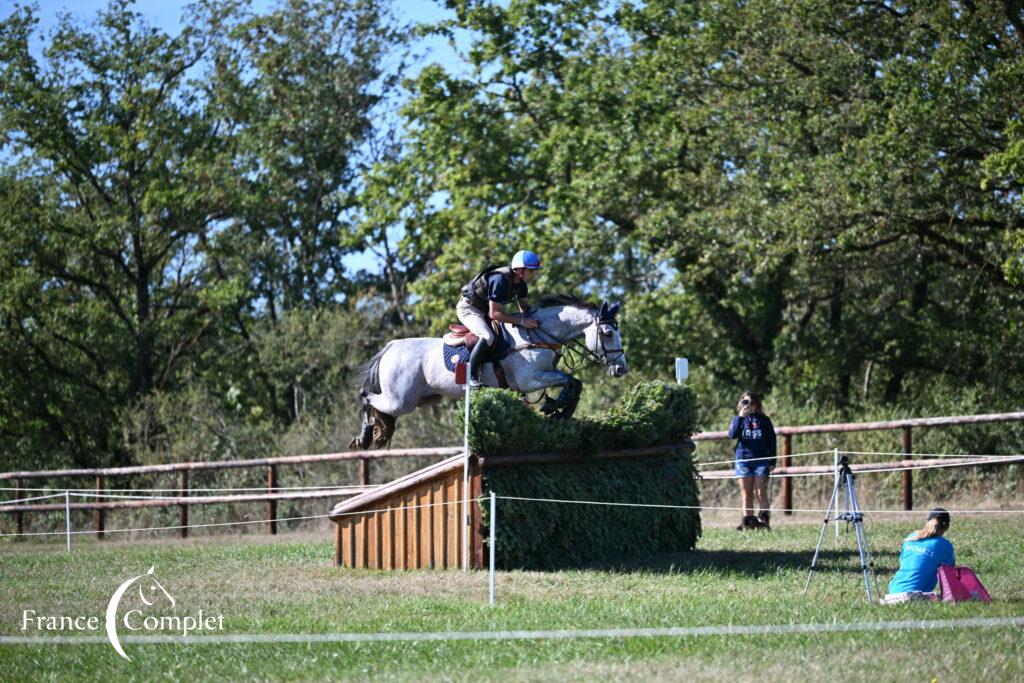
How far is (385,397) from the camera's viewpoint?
42.3 ft

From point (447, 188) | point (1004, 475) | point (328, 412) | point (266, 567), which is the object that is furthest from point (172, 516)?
point (1004, 475)

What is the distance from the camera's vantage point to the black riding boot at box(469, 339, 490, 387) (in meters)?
11.8

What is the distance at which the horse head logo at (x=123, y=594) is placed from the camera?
25.6 feet

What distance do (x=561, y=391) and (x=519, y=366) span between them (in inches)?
22.3

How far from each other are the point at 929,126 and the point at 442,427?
9971 mm

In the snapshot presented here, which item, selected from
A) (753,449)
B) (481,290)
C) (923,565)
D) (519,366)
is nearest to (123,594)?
(519,366)

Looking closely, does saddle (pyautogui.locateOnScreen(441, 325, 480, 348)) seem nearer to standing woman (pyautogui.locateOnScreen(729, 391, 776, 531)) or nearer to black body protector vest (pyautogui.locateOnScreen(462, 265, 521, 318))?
black body protector vest (pyautogui.locateOnScreen(462, 265, 521, 318))

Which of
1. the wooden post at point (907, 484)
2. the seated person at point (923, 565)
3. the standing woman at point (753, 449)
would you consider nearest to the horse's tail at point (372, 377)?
the standing woman at point (753, 449)

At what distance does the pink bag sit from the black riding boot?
478 cm

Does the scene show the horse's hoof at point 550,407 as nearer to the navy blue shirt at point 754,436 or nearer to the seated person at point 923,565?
the seated person at point 923,565

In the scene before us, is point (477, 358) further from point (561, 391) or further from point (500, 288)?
point (561, 391)

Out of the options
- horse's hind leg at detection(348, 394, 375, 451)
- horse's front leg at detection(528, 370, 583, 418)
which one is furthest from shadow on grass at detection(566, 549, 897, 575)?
horse's hind leg at detection(348, 394, 375, 451)

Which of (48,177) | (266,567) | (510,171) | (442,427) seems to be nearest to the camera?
(266,567)

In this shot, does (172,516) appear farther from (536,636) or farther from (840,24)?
(536,636)
